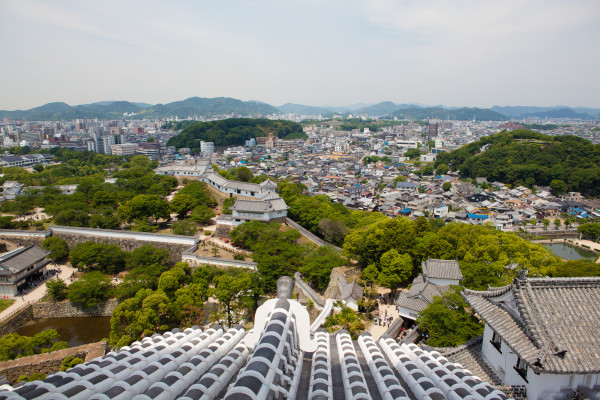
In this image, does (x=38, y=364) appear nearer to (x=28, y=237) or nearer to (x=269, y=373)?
(x=269, y=373)

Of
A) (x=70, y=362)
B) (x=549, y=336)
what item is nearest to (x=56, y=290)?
(x=70, y=362)

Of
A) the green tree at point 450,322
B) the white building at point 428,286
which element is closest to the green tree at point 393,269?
the white building at point 428,286

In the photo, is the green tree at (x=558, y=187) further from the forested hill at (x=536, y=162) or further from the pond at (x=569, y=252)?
the pond at (x=569, y=252)

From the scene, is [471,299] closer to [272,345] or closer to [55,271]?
[272,345]

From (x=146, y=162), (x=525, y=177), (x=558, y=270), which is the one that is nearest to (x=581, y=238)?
(x=525, y=177)

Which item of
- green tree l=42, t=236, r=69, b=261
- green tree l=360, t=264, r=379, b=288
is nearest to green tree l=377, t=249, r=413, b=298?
green tree l=360, t=264, r=379, b=288

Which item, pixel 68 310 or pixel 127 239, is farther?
pixel 127 239
